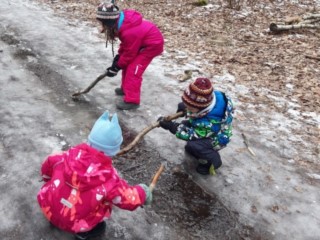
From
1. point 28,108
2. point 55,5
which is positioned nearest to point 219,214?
point 28,108

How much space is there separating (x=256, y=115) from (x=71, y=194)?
3.54m

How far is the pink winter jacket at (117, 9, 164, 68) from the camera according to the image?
5207 mm

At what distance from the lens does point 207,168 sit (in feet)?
14.3

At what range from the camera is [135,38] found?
525cm

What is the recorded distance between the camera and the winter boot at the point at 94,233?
3.21 meters

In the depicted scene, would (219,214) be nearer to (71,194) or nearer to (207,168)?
(207,168)

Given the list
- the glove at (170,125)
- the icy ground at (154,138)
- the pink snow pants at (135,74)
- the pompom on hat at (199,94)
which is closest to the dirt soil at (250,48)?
the icy ground at (154,138)

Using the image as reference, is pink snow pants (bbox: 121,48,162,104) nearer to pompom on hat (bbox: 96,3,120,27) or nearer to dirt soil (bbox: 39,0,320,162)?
pompom on hat (bbox: 96,3,120,27)

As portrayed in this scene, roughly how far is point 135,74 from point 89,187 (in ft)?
9.30

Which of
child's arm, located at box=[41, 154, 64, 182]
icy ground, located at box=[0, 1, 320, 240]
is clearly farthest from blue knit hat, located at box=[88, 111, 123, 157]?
icy ground, located at box=[0, 1, 320, 240]

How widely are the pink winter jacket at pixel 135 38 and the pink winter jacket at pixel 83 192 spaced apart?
8.36 feet

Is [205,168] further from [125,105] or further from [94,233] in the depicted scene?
[125,105]

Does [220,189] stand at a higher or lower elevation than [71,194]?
lower

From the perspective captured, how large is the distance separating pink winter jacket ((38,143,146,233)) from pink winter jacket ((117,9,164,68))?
100 inches
